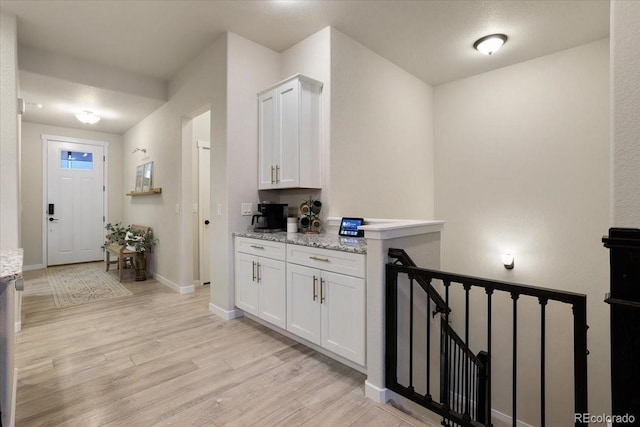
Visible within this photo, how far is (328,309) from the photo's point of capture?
2246 millimetres

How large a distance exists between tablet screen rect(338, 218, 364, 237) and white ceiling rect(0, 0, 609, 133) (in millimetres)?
1965

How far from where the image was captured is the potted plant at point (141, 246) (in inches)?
188

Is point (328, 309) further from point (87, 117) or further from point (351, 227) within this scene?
point (87, 117)

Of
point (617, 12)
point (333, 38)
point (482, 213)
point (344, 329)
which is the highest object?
point (333, 38)

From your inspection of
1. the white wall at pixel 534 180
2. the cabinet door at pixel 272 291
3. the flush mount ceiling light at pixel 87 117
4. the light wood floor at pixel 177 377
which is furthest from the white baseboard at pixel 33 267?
the white wall at pixel 534 180

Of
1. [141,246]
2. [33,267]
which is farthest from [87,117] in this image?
[33,267]

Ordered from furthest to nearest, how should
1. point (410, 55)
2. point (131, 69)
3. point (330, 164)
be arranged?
point (131, 69), point (410, 55), point (330, 164)

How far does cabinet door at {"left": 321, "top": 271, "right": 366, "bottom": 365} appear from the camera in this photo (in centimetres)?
203

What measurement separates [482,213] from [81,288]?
18.9 ft

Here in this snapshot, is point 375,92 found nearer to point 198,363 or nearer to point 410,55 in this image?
point 410,55

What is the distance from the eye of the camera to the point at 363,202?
3475 millimetres

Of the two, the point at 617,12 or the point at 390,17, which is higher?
the point at 390,17

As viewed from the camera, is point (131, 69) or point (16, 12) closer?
point (16, 12)

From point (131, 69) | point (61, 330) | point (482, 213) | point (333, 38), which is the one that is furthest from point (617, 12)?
point (131, 69)
